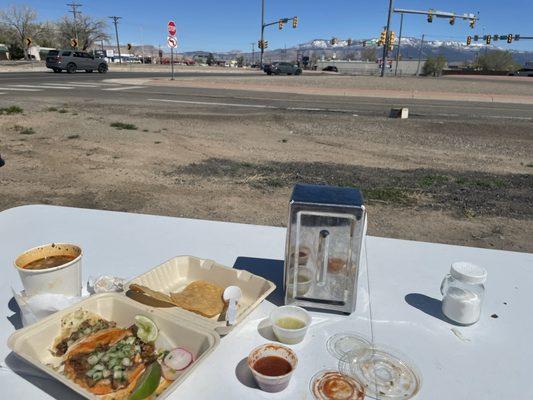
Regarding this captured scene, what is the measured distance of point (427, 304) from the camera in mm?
1401

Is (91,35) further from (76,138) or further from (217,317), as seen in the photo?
(217,317)

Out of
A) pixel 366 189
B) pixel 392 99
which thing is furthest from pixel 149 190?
pixel 392 99

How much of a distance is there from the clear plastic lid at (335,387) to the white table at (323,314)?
28mm

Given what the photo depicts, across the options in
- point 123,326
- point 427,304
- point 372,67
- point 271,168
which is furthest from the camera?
point 372,67

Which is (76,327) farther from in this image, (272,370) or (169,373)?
(272,370)

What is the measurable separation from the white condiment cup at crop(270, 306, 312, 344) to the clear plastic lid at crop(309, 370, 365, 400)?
127mm

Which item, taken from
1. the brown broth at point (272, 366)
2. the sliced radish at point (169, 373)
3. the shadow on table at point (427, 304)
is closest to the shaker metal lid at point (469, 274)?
the shadow on table at point (427, 304)

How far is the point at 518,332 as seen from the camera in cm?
128

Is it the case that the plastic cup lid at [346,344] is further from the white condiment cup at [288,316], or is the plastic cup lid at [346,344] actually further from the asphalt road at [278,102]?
the asphalt road at [278,102]

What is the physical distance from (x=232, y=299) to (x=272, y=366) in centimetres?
24

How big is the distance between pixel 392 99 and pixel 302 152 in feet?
37.1

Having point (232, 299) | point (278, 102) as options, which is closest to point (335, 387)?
point (232, 299)

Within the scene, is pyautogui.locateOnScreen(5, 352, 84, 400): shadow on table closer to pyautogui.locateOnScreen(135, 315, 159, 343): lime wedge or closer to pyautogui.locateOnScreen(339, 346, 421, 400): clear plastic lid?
pyautogui.locateOnScreen(135, 315, 159, 343): lime wedge

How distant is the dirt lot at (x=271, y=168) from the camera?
4812 millimetres
